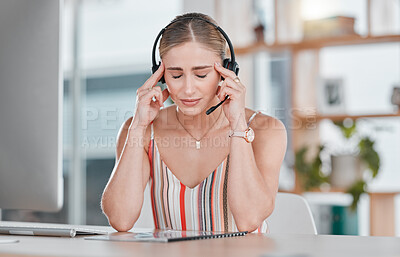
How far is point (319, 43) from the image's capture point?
3.30 metres

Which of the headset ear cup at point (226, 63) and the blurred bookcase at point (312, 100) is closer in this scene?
the headset ear cup at point (226, 63)

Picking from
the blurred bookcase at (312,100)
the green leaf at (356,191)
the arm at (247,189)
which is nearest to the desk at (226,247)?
the arm at (247,189)

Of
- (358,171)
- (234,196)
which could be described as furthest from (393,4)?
(234,196)

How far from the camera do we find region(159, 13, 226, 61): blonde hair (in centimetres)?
162

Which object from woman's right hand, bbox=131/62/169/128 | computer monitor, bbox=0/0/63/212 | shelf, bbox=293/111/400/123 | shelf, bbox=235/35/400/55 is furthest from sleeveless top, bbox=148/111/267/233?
shelf, bbox=235/35/400/55

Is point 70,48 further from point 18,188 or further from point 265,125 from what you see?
point 18,188

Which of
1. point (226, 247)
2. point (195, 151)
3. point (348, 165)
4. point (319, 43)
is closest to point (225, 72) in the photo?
point (195, 151)

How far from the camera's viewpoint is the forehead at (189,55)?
1588 millimetres

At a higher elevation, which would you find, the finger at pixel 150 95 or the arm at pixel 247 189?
the finger at pixel 150 95

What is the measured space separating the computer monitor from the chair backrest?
73 cm

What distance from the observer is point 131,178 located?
159 cm

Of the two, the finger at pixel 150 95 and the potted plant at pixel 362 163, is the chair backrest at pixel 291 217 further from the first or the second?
the potted plant at pixel 362 163

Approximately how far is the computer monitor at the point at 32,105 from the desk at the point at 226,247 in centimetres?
16

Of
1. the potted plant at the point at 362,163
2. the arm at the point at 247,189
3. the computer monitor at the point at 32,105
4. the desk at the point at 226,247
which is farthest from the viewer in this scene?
the potted plant at the point at 362,163
